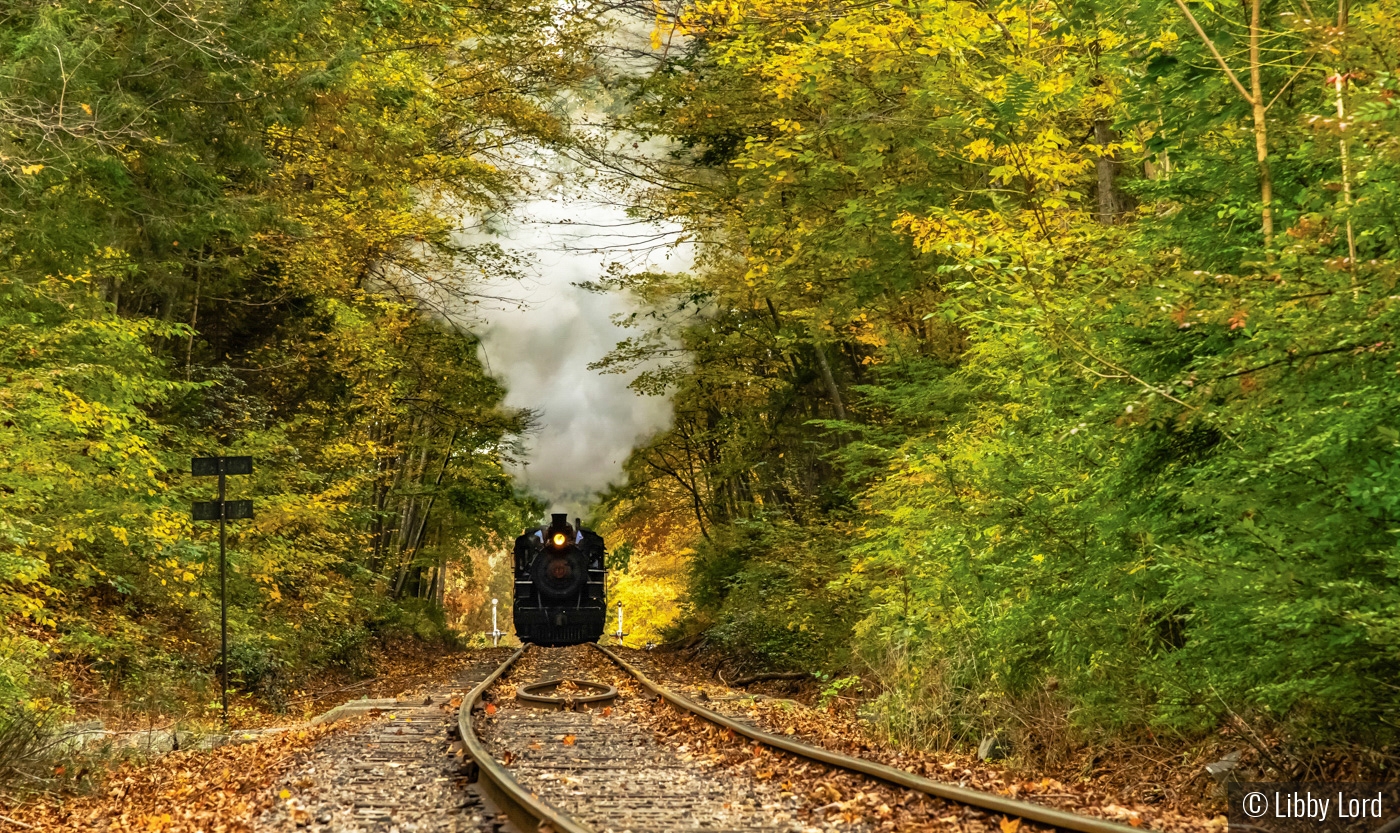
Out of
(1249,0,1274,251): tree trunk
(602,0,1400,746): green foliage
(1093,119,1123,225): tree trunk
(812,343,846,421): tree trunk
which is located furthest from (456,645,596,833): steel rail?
(812,343,846,421): tree trunk

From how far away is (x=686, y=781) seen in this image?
8.72 meters

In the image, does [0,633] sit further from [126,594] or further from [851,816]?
[851,816]

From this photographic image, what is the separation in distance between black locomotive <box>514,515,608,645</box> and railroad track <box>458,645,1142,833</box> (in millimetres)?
9431

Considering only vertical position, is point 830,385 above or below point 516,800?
above

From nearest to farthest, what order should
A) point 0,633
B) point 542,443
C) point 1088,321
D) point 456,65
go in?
point 1088,321
point 0,633
point 456,65
point 542,443

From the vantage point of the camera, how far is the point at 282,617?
64.8 feet

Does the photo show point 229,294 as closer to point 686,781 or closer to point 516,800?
point 686,781

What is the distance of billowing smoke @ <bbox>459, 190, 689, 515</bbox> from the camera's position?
24.1m

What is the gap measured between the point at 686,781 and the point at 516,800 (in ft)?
5.11

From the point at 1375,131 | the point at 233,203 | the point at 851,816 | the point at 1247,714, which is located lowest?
the point at 851,816

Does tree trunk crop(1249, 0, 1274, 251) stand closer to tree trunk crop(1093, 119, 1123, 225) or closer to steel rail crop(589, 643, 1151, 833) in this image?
steel rail crop(589, 643, 1151, 833)

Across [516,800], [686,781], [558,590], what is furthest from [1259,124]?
[558,590]

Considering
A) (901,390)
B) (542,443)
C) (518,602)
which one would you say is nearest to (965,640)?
(901,390)

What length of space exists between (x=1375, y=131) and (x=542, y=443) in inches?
935
